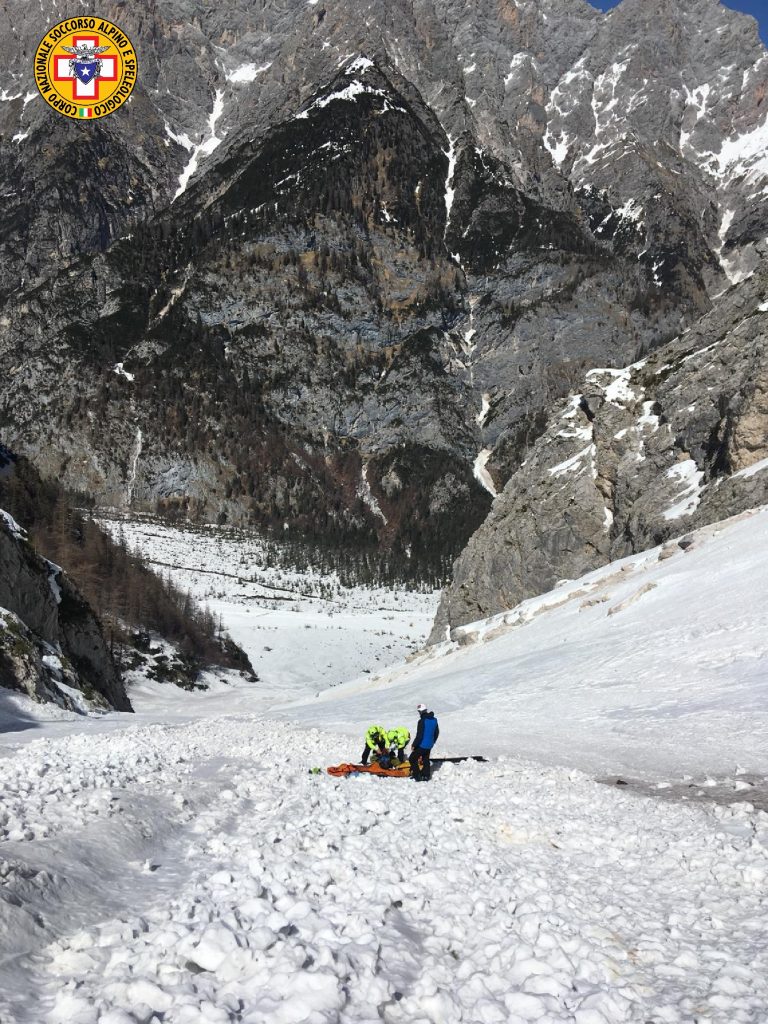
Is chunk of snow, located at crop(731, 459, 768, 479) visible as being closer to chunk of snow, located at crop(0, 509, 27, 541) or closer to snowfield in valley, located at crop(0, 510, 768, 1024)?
snowfield in valley, located at crop(0, 510, 768, 1024)

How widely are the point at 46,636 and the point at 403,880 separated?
38.9 metres

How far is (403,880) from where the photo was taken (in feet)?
21.7

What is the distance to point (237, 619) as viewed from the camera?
112m

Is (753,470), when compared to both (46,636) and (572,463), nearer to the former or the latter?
(572,463)

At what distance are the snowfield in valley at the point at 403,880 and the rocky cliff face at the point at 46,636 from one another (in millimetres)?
13219

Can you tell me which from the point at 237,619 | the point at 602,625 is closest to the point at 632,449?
the point at 602,625

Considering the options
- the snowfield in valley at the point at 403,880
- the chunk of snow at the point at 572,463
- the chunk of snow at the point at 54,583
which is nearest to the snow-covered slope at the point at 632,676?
the snowfield in valley at the point at 403,880

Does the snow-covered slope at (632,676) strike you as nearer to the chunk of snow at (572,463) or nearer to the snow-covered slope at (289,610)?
the chunk of snow at (572,463)

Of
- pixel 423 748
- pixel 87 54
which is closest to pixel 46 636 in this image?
pixel 423 748

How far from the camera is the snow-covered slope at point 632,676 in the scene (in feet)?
48.3

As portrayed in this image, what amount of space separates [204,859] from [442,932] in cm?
282

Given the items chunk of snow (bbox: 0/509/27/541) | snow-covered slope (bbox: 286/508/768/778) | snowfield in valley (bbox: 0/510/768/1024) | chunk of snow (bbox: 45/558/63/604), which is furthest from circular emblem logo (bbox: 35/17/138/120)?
snowfield in valley (bbox: 0/510/768/1024)

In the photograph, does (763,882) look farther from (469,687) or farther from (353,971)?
(469,687)

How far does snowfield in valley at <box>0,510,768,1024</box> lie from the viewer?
14.1 ft
